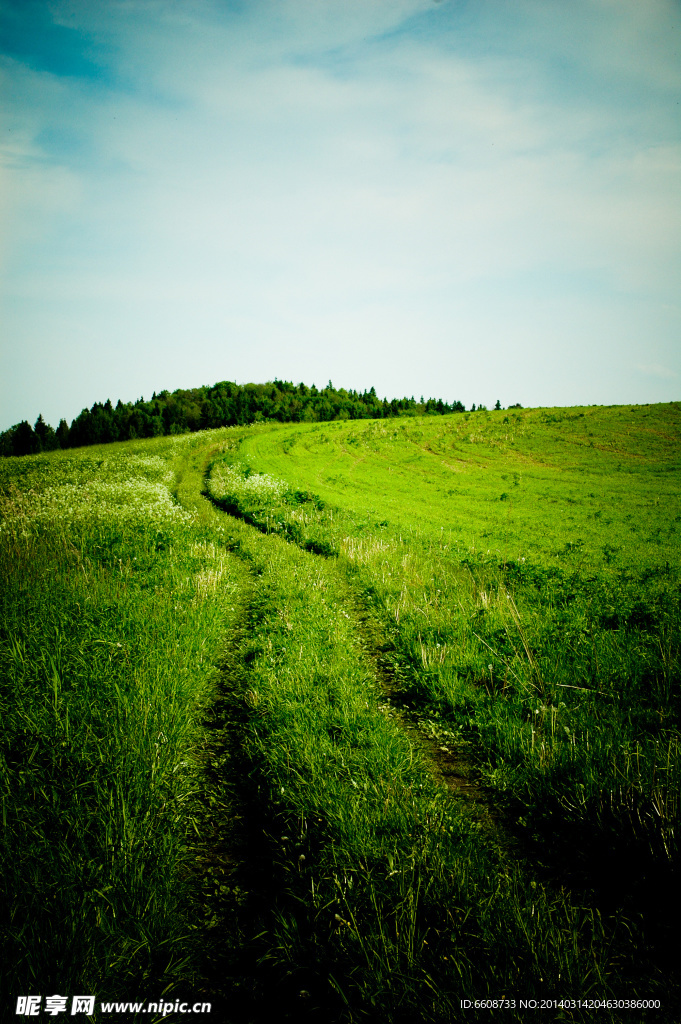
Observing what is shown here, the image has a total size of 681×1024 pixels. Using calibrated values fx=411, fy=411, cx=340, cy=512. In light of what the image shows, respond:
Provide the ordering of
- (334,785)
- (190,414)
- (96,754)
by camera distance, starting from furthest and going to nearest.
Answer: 1. (190,414)
2. (96,754)
3. (334,785)

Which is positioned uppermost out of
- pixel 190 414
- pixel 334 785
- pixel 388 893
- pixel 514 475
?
pixel 190 414

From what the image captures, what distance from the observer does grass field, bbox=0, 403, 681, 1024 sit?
2.77 metres

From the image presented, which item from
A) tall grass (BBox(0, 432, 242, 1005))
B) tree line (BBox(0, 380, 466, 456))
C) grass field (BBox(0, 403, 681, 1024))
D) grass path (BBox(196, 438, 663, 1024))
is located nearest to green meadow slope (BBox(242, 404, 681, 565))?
grass field (BBox(0, 403, 681, 1024))

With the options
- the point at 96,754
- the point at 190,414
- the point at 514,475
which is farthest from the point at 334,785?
the point at 190,414

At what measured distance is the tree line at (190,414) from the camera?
82938 mm

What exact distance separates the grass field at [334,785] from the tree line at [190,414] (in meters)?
70.9

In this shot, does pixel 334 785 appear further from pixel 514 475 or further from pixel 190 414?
pixel 190 414

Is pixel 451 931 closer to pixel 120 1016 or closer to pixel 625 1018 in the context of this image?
pixel 625 1018

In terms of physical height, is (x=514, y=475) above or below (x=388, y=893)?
above

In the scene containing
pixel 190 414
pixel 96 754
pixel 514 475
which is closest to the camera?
pixel 96 754

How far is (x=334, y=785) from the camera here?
157 inches

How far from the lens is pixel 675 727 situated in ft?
16.2

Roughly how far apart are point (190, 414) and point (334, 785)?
97.4m

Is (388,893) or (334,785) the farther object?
(334,785)
